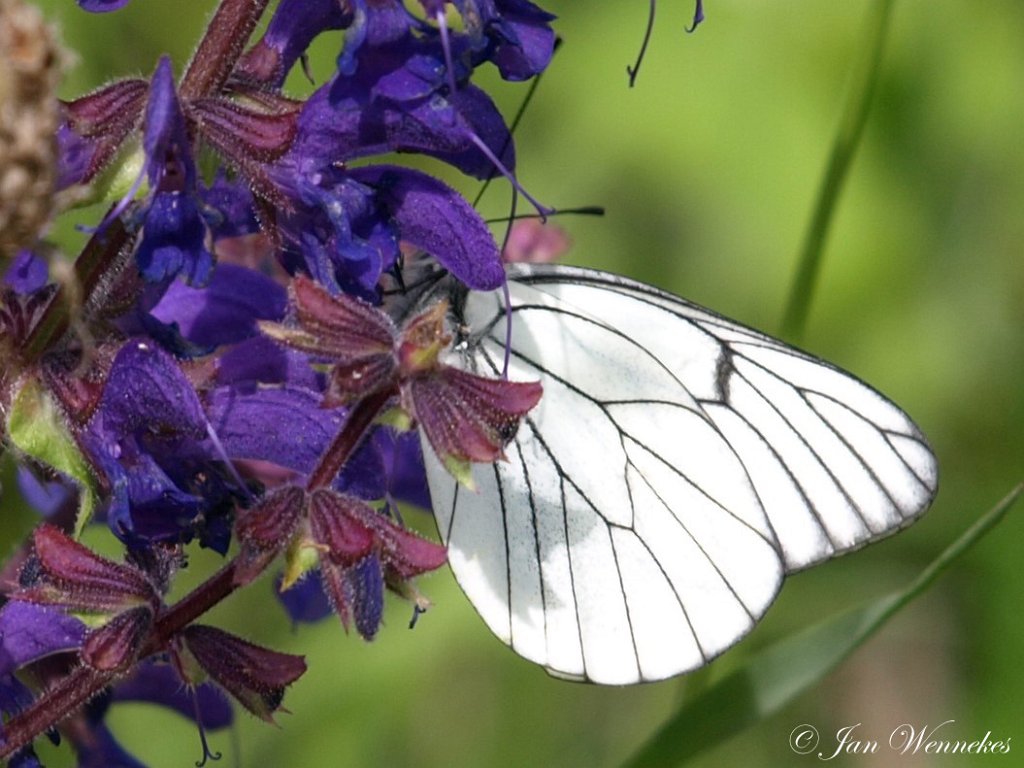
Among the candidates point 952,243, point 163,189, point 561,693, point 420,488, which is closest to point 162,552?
point 163,189

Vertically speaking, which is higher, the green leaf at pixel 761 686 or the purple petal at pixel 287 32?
the purple petal at pixel 287 32

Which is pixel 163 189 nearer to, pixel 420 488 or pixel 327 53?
pixel 420 488

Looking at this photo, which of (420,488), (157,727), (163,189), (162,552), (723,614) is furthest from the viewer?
(157,727)

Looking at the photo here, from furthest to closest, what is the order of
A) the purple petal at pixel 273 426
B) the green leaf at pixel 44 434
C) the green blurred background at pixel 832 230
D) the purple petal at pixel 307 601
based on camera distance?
the green blurred background at pixel 832 230 → the purple petal at pixel 307 601 → the purple petal at pixel 273 426 → the green leaf at pixel 44 434

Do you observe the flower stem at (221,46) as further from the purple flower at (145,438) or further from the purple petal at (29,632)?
the purple petal at (29,632)

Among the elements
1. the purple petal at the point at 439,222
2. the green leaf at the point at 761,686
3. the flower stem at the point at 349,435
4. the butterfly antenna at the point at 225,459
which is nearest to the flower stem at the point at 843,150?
the green leaf at the point at 761,686

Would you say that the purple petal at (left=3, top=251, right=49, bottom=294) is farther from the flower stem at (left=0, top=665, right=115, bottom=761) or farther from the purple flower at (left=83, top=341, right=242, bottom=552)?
the flower stem at (left=0, top=665, right=115, bottom=761)

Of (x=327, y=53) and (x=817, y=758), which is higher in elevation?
(x=327, y=53)

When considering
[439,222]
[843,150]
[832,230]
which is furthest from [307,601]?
[832,230]
